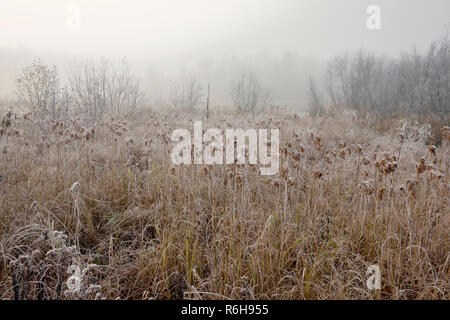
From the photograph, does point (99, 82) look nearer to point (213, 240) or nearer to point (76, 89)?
point (76, 89)

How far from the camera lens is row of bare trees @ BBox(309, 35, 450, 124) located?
918 centimetres

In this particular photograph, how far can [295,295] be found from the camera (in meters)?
1.88

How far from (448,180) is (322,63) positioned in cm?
4993

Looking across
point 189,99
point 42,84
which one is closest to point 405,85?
point 189,99

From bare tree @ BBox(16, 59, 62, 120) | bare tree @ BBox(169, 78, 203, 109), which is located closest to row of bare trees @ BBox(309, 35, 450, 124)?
bare tree @ BBox(169, 78, 203, 109)

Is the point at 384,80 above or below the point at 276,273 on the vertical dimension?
above

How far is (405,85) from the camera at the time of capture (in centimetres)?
1198

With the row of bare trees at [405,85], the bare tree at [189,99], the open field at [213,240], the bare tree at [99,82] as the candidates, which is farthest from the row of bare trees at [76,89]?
the row of bare trees at [405,85]

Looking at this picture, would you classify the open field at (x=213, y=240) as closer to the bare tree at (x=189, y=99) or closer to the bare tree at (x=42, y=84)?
the bare tree at (x=42, y=84)

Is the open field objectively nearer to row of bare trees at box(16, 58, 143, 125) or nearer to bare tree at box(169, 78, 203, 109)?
row of bare trees at box(16, 58, 143, 125)

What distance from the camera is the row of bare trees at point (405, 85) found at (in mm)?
9180

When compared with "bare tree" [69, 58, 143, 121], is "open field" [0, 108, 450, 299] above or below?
below
